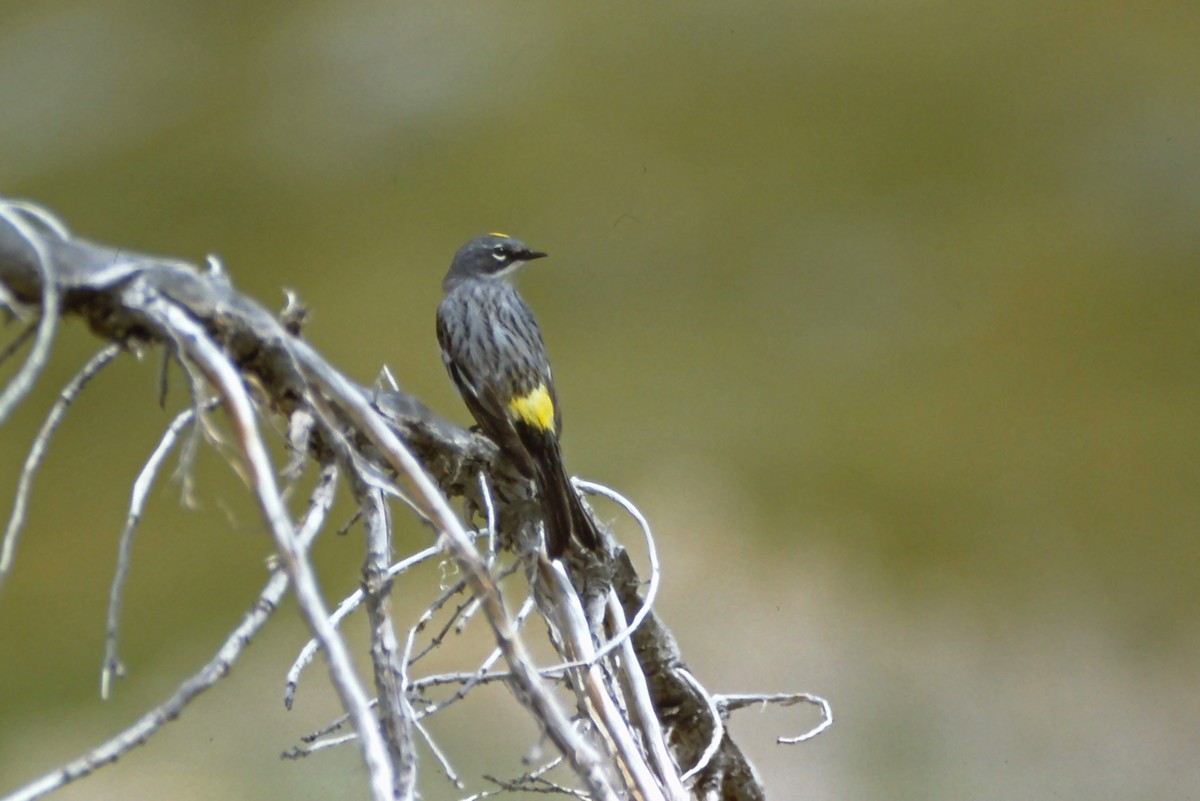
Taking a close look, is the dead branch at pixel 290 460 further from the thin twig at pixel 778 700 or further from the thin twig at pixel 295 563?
the thin twig at pixel 778 700

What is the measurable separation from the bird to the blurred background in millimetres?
1574

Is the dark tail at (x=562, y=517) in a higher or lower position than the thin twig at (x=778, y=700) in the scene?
higher

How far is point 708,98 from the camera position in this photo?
12.4 ft

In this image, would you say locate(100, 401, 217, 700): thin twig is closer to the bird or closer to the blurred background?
the bird

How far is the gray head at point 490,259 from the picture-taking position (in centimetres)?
233

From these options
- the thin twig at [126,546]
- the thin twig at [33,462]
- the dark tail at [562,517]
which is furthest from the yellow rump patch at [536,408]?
the thin twig at [33,462]

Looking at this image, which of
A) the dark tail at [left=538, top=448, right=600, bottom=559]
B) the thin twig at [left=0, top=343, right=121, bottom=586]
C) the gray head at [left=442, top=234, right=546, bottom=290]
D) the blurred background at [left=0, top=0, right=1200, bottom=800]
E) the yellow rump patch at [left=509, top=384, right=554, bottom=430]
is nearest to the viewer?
the thin twig at [left=0, top=343, right=121, bottom=586]

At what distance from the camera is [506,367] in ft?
6.19

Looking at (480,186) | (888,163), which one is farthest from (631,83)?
(888,163)

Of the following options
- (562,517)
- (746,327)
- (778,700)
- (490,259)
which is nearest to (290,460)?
(562,517)

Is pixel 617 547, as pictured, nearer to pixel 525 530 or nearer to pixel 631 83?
pixel 525 530

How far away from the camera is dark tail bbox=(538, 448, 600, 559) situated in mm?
1246

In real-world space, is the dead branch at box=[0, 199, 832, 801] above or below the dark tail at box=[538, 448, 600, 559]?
above

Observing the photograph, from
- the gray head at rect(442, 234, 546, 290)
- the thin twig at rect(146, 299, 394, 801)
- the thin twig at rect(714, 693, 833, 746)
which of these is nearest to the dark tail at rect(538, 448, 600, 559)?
the thin twig at rect(714, 693, 833, 746)
